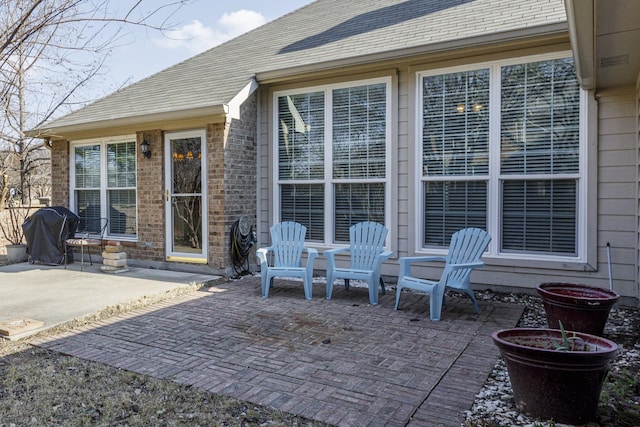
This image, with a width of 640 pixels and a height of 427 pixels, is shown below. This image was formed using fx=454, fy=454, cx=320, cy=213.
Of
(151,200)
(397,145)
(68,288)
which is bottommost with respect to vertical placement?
(68,288)

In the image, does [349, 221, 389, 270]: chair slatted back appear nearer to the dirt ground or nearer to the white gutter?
the white gutter

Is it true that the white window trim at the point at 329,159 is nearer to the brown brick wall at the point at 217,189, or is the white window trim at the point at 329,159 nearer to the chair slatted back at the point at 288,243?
the brown brick wall at the point at 217,189

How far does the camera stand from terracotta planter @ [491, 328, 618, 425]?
2.16 metres

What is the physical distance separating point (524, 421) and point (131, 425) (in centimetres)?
197

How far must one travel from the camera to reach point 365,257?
5.04m

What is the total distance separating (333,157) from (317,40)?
2.02 meters

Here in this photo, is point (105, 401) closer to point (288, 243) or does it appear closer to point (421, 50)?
point (288, 243)

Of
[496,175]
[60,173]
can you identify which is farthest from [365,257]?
[60,173]

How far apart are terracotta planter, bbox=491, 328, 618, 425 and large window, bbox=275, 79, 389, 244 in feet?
11.3

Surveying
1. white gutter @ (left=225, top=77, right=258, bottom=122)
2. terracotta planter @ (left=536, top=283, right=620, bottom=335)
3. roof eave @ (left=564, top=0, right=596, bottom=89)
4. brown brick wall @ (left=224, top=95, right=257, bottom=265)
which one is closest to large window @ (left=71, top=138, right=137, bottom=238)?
brown brick wall @ (left=224, top=95, right=257, bottom=265)

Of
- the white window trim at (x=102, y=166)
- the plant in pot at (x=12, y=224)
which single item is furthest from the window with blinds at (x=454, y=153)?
the plant in pot at (x=12, y=224)

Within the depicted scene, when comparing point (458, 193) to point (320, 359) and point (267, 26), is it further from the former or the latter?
point (267, 26)

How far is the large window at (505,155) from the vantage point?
186 inches

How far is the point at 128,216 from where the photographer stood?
7070 millimetres
